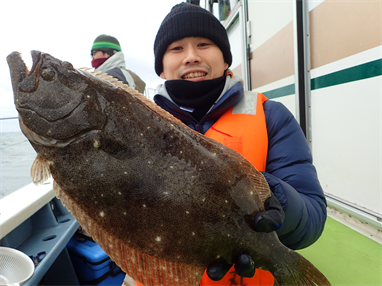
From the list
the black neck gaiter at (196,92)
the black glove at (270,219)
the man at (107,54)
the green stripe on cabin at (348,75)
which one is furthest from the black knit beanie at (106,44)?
the black glove at (270,219)

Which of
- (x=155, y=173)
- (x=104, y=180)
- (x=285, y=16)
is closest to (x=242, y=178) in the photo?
(x=155, y=173)

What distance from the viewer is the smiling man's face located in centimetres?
187

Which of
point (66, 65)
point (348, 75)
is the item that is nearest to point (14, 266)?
point (66, 65)

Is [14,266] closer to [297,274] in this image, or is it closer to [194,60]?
[297,274]

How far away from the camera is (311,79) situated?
3238mm

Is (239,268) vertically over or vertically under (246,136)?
under

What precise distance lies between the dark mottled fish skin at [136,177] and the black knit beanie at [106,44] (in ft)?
11.5

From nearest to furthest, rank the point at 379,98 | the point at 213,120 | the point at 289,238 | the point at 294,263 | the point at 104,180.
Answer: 1. the point at 104,180
2. the point at 294,263
3. the point at 289,238
4. the point at 213,120
5. the point at 379,98

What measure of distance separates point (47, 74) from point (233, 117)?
1.29 m

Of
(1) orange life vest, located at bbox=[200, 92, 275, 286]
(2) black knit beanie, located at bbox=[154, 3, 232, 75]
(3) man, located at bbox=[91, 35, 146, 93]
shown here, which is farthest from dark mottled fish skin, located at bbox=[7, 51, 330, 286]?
(3) man, located at bbox=[91, 35, 146, 93]

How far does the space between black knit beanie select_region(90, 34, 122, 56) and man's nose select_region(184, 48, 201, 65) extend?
9.81ft

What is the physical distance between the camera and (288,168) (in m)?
1.55

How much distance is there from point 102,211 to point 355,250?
2.68m

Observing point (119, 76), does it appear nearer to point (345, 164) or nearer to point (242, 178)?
point (242, 178)
